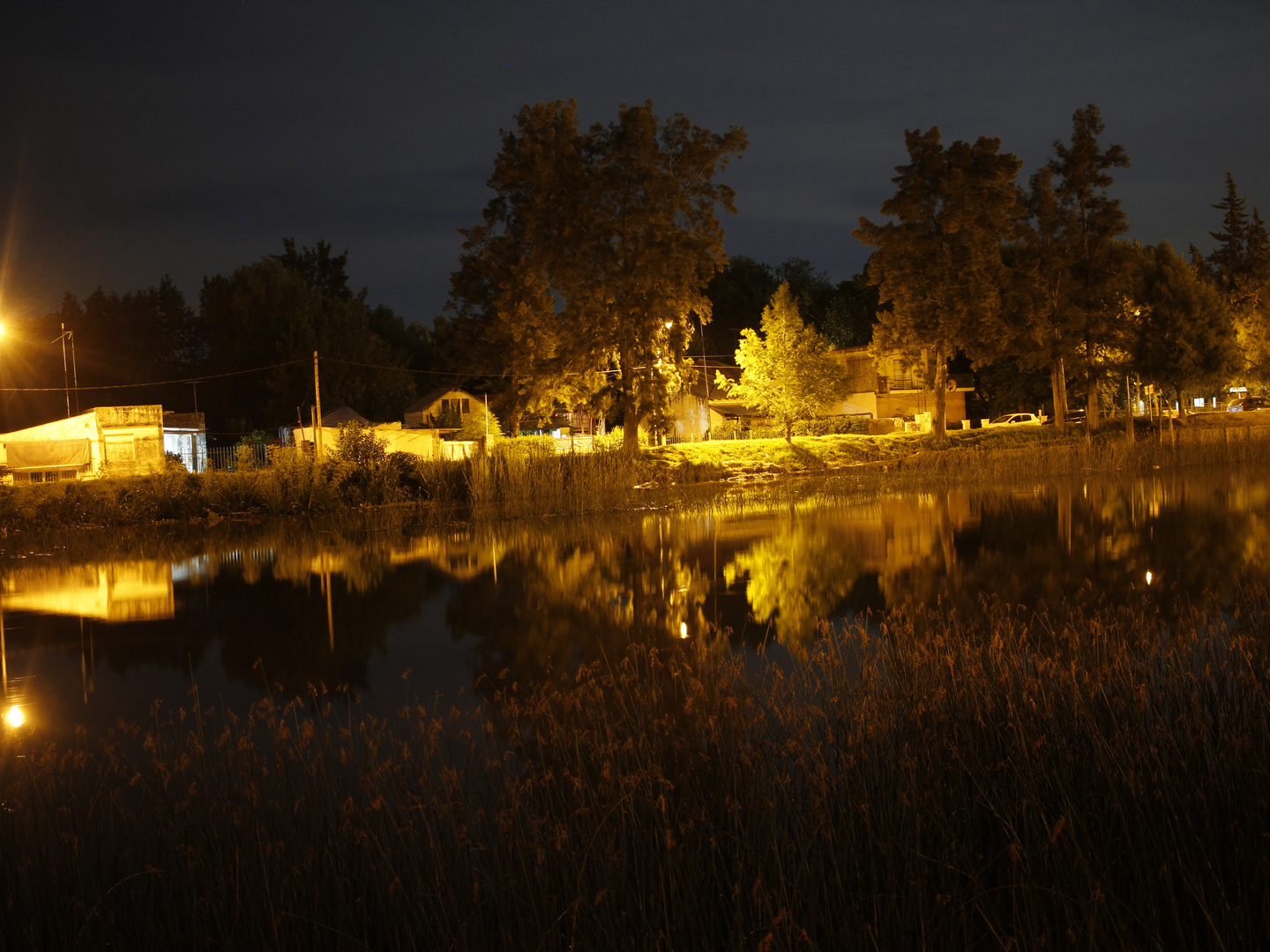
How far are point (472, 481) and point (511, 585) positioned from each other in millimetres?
12408

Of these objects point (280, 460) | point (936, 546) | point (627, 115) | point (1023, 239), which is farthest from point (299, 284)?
point (936, 546)

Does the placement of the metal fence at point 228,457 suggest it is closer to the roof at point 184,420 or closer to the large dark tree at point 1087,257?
the roof at point 184,420

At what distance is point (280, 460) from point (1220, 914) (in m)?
27.8

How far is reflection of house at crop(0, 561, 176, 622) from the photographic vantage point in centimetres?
1412

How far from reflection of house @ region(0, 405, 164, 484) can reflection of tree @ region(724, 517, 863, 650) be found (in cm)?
2640

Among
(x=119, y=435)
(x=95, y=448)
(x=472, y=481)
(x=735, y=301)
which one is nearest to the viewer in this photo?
(x=472, y=481)

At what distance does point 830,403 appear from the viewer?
51719 mm

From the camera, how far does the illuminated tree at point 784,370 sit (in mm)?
47938

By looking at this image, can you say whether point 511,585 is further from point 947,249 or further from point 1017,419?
point 1017,419

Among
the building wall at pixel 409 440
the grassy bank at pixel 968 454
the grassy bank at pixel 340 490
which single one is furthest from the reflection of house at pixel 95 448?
the grassy bank at pixel 968 454

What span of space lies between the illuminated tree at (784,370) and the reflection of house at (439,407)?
60.3 feet

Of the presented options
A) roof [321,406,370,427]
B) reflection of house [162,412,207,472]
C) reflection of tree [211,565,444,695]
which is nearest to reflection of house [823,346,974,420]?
roof [321,406,370,427]

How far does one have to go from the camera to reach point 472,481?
88.9 ft

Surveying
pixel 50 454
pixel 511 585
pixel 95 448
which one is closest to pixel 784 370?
pixel 95 448
